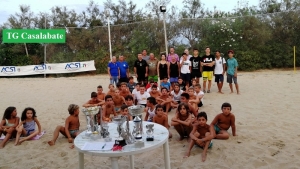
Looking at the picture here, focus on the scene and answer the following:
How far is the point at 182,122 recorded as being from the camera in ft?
14.7

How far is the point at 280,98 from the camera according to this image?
753 centimetres

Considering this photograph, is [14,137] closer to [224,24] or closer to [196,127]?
[196,127]

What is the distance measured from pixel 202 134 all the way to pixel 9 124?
3349mm

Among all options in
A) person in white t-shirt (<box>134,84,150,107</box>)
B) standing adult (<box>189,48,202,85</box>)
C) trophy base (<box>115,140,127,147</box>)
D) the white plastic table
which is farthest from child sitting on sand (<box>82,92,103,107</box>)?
trophy base (<box>115,140,127,147</box>)

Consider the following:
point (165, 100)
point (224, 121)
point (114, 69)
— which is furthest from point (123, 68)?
point (224, 121)

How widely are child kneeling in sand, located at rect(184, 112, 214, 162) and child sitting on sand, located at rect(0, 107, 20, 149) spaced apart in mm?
3023

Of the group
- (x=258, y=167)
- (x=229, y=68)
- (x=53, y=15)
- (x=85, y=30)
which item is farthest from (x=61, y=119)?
(x=53, y=15)

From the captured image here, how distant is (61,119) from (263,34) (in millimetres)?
12978

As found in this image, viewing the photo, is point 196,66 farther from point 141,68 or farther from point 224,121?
point 224,121

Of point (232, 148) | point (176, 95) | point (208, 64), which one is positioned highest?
point (208, 64)

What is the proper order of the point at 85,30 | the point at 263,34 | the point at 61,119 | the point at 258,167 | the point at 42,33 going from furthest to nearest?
the point at 85,30 → the point at 42,33 → the point at 263,34 → the point at 61,119 → the point at 258,167

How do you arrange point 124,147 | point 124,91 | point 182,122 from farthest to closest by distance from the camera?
point 124,91, point 182,122, point 124,147

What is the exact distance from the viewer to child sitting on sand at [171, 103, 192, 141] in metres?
4.50

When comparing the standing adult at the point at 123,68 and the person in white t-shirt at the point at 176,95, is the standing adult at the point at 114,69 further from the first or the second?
the person in white t-shirt at the point at 176,95
